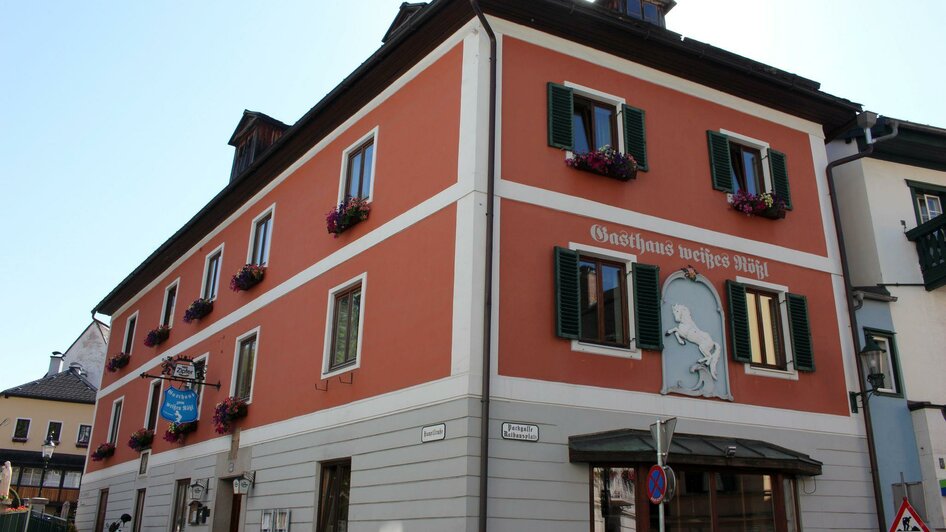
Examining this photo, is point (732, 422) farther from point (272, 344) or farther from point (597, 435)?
point (272, 344)

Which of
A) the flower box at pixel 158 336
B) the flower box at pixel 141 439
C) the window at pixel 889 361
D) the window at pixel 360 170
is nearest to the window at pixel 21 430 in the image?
the flower box at pixel 158 336

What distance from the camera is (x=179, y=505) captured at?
64.6 ft

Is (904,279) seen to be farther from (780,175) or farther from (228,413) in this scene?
(228,413)

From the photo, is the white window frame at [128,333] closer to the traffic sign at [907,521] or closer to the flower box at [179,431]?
the flower box at [179,431]


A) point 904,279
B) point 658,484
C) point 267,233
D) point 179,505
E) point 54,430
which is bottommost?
point 658,484

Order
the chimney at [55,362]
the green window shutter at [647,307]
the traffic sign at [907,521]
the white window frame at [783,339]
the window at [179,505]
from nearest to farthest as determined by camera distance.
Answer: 1. the traffic sign at [907,521]
2. the green window shutter at [647,307]
3. the white window frame at [783,339]
4. the window at [179,505]
5. the chimney at [55,362]

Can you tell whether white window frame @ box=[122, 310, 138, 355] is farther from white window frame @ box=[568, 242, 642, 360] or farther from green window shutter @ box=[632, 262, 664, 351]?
green window shutter @ box=[632, 262, 664, 351]

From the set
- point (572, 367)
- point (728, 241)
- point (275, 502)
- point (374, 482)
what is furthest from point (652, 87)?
point (275, 502)

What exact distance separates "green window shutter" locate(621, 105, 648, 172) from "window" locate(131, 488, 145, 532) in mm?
15763

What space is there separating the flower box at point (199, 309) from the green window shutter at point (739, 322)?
1276 centimetres

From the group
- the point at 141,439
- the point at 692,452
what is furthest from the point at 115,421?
the point at 692,452

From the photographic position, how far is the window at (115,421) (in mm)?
25938

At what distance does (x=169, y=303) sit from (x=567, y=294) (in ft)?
52.9

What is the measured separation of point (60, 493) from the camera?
48188mm
